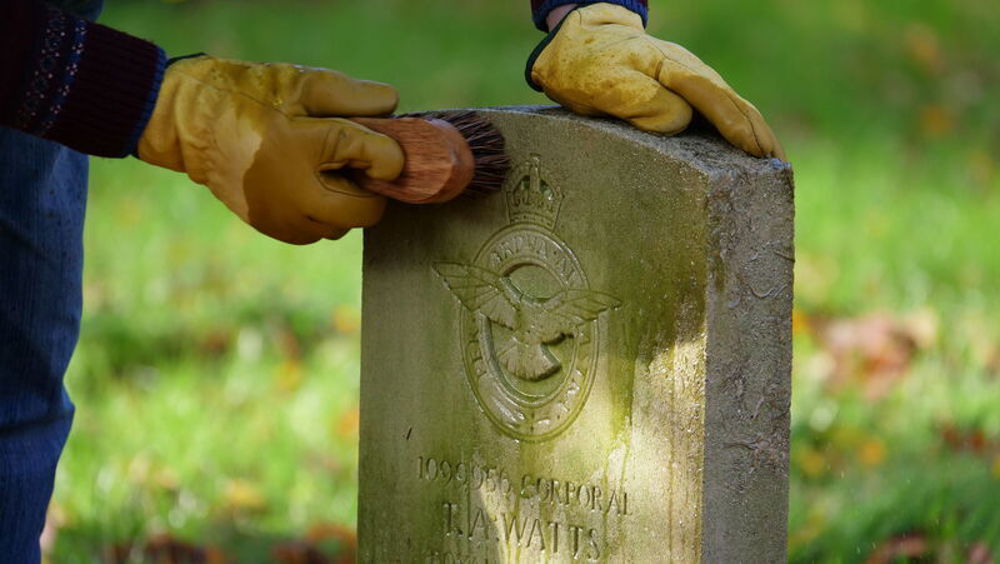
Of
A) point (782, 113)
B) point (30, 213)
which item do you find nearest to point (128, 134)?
point (30, 213)

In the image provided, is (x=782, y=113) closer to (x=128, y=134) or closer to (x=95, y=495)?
(x=95, y=495)

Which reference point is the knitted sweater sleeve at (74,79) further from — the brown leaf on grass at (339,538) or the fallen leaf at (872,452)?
the fallen leaf at (872,452)

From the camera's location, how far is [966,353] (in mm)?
4148

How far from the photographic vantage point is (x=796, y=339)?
4301 mm

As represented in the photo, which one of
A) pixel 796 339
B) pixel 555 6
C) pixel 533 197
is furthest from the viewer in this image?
pixel 796 339

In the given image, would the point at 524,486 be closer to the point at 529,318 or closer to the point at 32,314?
the point at 529,318

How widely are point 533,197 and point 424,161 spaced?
199 mm

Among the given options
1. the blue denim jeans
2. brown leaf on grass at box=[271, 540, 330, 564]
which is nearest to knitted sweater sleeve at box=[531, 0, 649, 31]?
the blue denim jeans

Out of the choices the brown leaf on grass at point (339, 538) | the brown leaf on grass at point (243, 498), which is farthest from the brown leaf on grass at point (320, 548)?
the brown leaf on grass at point (243, 498)

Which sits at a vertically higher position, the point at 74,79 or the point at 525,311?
the point at 74,79

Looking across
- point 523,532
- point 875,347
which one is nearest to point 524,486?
point 523,532

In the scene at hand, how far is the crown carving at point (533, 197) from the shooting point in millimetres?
2035

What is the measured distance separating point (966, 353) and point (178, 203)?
3197 millimetres

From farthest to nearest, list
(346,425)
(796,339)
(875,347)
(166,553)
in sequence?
(796,339) < (875,347) < (346,425) < (166,553)
